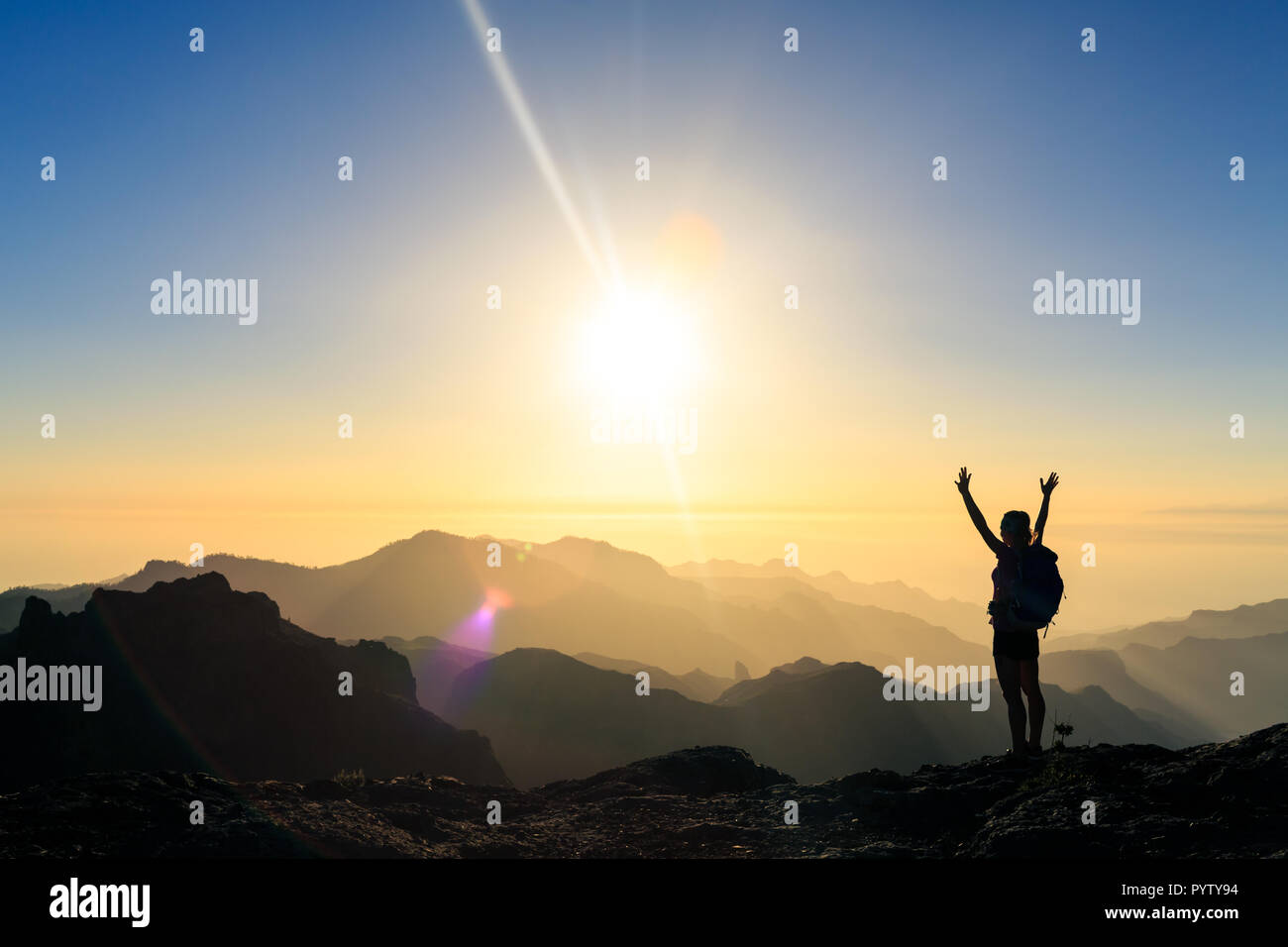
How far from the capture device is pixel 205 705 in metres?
47.3

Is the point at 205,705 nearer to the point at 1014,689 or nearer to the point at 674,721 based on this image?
the point at 1014,689

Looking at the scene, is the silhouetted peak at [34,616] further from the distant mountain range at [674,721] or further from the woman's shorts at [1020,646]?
the woman's shorts at [1020,646]

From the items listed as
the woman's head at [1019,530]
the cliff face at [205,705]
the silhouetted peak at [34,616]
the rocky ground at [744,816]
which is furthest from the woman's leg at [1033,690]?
the silhouetted peak at [34,616]

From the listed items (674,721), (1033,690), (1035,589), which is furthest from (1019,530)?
(674,721)

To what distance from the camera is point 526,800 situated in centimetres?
1080

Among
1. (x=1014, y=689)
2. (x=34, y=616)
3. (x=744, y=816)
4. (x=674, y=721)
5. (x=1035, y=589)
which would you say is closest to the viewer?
(x=744, y=816)

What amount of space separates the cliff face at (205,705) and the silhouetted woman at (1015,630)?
156 ft

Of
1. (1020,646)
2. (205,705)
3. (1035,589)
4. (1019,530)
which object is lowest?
(205,705)

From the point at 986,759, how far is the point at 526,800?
23.6 feet

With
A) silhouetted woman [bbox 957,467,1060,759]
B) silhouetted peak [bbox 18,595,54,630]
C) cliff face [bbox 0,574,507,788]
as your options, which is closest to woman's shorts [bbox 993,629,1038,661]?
silhouetted woman [bbox 957,467,1060,759]

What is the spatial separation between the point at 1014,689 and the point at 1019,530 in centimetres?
231
